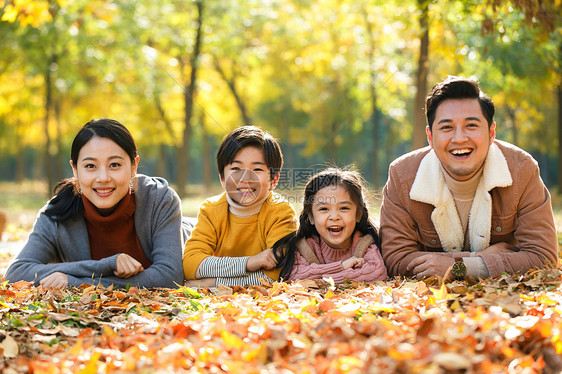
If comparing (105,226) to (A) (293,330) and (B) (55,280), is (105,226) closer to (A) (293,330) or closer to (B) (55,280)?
(B) (55,280)

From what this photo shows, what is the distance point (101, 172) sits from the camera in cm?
436

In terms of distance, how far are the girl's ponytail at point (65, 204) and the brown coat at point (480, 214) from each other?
2.51m

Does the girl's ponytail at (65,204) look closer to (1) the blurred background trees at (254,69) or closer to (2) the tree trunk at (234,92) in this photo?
(1) the blurred background trees at (254,69)

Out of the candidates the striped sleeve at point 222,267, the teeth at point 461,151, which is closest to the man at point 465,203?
the teeth at point 461,151

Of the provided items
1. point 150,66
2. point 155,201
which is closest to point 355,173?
point 155,201

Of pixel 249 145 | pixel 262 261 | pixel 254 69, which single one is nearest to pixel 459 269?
pixel 262 261

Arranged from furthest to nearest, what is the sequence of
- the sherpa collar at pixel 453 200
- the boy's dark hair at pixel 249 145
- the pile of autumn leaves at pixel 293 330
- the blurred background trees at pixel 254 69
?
the blurred background trees at pixel 254 69 < the boy's dark hair at pixel 249 145 < the sherpa collar at pixel 453 200 < the pile of autumn leaves at pixel 293 330

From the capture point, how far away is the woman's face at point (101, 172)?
4.38 meters

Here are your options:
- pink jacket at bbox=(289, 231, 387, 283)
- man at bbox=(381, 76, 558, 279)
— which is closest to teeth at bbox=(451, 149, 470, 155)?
man at bbox=(381, 76, 558, 279)

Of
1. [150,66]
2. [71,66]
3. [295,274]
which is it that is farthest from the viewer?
[150,66]

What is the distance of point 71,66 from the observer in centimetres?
1664

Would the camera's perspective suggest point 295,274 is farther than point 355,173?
No

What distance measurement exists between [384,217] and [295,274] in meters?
0.87

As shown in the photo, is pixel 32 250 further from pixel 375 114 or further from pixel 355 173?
pixel 375 114
